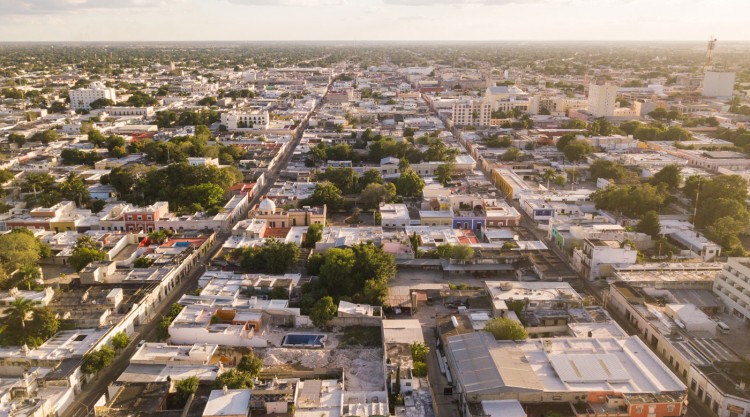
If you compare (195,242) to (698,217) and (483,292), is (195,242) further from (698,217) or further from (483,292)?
(698,217)

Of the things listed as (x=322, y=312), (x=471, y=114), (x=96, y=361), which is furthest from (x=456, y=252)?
(x=471, y=114)

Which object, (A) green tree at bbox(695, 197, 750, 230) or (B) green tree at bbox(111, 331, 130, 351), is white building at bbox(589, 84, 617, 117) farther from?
(B) green tree at bbox(111, 331, 130, 351)

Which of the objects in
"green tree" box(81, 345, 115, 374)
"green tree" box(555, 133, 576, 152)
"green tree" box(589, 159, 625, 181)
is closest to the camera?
"green tree" box(81, 345, 115, 374)

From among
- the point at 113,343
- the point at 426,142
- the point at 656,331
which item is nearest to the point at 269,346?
the point at 113,343

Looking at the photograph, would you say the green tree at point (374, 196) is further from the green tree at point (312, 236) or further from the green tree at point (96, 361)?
the green tree at point (96, 361)

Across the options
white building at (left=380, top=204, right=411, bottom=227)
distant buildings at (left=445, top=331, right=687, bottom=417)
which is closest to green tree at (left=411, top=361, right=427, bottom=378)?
distant buildings at (left=445, top=331, right=687, bottom=417)

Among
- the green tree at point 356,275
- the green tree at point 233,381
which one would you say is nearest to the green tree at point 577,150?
the green tree at point 356,275
